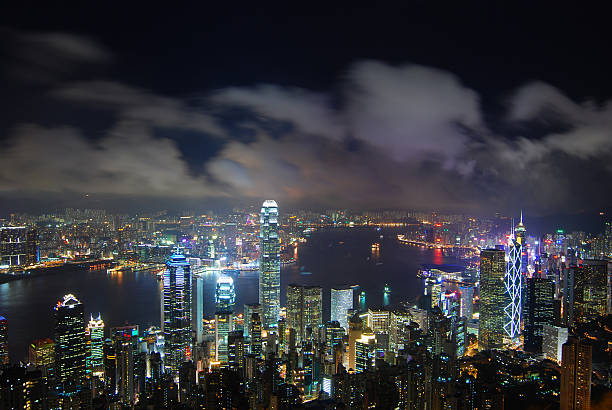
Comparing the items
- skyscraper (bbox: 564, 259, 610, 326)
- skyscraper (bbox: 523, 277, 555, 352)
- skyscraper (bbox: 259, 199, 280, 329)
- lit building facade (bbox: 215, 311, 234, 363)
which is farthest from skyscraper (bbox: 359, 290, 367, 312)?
skyscraper (bbox: 564, 259, 610, 326)

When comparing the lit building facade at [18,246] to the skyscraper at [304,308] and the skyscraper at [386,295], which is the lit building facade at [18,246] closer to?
the skyscraper at [304,308]

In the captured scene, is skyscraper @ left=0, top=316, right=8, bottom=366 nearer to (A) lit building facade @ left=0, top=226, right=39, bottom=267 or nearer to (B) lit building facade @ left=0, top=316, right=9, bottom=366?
(B) lit building facade @ left=0, top=316, right=9, bottom=366

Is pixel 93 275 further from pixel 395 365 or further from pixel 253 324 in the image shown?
pixel 395 365

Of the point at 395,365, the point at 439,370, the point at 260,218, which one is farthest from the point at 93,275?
the point at 439,370

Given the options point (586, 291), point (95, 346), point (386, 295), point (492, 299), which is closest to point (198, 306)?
point (95, 346)

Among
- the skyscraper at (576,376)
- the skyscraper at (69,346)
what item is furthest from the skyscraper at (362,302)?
the skyscraper at (69,346)
